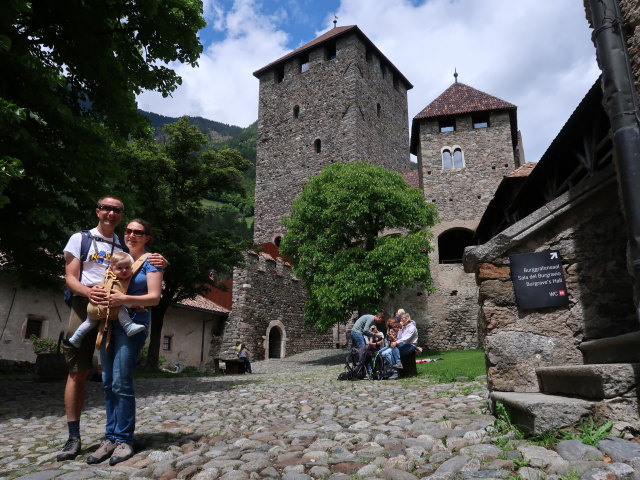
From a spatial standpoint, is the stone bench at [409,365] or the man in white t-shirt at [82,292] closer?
the man in white t-shirt at [82,292]

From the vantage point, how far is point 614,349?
3246mm

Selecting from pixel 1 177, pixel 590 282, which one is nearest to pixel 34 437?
pixel 1 177

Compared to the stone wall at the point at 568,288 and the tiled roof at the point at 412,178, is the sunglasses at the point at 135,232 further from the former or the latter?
the tiled roof at the point at 412,178

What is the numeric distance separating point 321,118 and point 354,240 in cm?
1309

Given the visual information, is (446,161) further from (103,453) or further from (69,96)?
(103,453)

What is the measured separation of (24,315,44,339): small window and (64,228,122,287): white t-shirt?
13.6 metres

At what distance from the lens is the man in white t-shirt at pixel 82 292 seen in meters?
3.30

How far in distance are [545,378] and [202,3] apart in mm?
7048

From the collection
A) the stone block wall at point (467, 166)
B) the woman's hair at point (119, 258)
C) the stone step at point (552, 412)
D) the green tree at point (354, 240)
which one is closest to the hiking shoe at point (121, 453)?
the woman's hair at point (119, 258)

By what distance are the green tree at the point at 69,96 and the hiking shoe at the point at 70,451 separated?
11.1 ft

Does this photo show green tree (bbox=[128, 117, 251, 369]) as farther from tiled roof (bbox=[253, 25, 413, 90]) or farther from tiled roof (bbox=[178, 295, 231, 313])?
tiled roof (bbox=[253, 25, 413, 90])

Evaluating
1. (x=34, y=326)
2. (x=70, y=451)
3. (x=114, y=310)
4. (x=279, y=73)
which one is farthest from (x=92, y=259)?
(x=279, y=73)

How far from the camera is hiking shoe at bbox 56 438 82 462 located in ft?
10.4

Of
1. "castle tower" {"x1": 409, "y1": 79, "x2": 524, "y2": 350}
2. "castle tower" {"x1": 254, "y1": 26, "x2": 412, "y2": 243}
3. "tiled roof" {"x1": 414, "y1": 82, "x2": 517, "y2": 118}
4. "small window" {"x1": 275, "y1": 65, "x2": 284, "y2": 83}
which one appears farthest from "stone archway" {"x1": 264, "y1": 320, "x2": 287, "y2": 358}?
"small window" {"x1": 275, "y1": 65, "x2": 284, "y2": 83}
